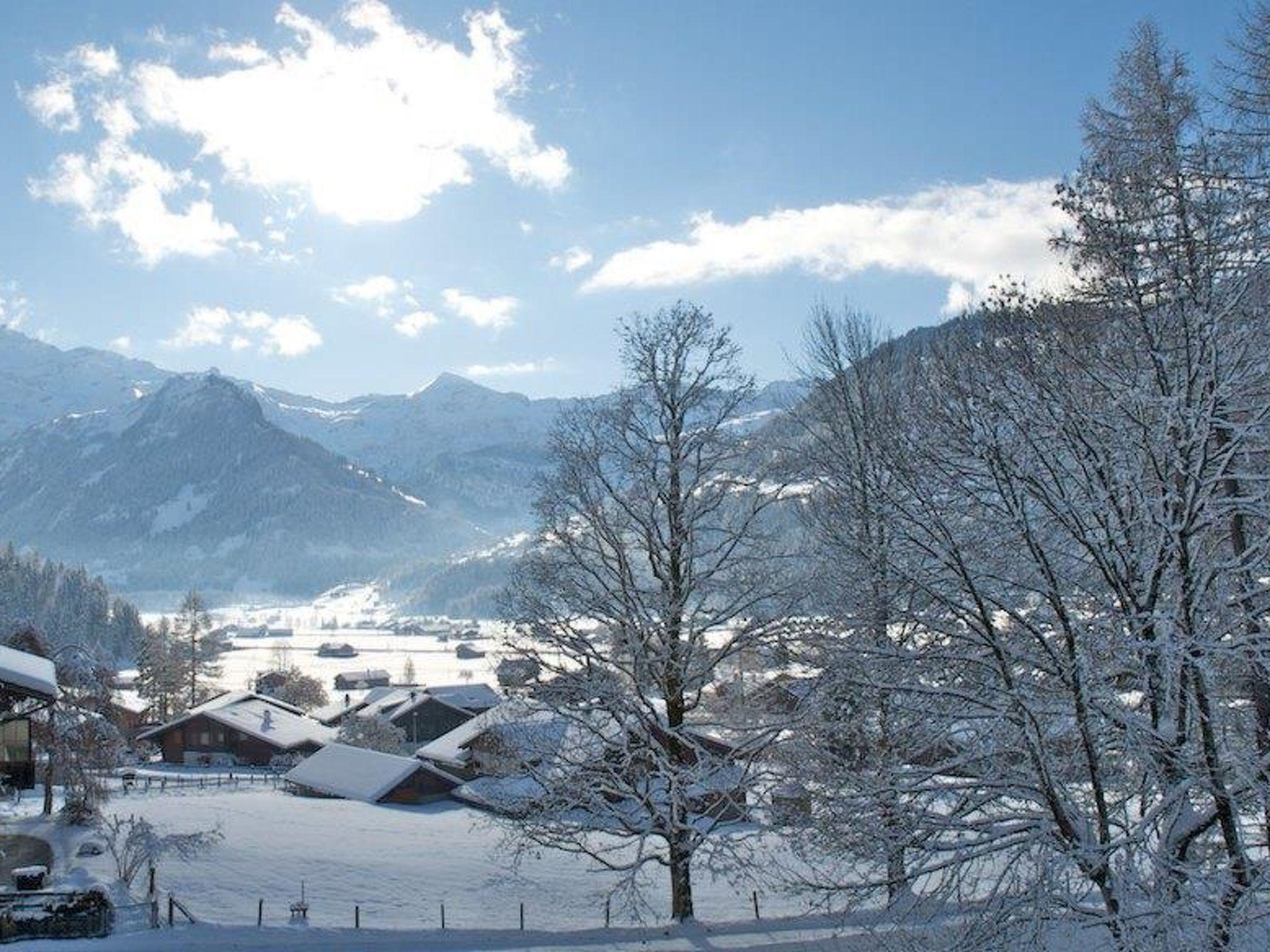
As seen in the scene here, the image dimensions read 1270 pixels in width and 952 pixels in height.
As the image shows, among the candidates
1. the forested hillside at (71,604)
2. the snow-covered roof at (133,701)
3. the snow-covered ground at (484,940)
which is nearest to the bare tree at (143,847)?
the snow-covered ground at (484,940)

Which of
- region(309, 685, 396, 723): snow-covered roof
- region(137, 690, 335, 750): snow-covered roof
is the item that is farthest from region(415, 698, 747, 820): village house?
region(309, 685, 396, 723): snow-covered roof

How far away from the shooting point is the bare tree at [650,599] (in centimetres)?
1526

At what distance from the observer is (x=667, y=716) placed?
1617 cm

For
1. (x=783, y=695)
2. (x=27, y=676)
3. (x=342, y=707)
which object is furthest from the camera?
(x=342, y=707)

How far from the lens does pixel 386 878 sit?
1062 inches

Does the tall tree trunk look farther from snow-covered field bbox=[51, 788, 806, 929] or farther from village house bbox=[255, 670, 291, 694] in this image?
village house bbox=[255, 670, 291, 694]

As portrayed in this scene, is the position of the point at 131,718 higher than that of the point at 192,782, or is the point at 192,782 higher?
the point at 131,718

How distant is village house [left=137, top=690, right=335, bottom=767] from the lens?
69250 mm

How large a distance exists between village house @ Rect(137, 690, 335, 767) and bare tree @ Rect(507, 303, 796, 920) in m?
58.8

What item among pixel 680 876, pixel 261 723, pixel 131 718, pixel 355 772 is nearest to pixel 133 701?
pixel 131 718

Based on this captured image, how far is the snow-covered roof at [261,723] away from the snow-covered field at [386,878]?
30271 millimetres

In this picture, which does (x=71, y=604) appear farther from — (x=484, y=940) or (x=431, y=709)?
(x=484, y=940)

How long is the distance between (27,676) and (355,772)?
25.4 meters

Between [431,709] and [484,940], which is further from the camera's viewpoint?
[431,709]
